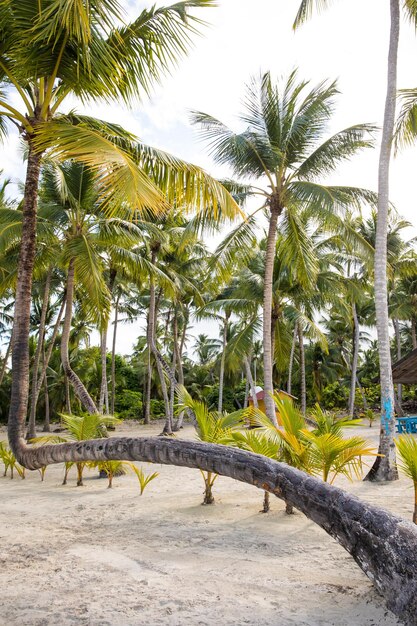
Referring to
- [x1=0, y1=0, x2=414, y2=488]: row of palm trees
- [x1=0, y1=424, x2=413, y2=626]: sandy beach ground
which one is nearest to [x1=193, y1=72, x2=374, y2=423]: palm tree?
[x1=0, y1=0, x2=414, y2=488]: row of palm trees

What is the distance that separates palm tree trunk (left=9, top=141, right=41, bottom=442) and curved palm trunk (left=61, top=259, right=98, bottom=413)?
5.97 metres

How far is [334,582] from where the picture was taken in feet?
14.6

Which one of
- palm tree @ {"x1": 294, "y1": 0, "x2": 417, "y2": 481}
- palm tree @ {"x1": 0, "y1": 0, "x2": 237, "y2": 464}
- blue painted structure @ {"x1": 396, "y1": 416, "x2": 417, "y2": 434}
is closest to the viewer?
palm tree @ {"x1": 0, "y1": 0, "x2": 237, "y2": 464}

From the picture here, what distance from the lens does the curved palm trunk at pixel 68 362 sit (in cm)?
1159

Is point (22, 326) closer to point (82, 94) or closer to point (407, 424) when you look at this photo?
point (82, 94)

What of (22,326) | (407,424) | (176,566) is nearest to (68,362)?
(22,326)

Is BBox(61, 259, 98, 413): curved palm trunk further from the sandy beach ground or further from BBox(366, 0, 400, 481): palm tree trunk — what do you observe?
BBox(366, 0, 400, 481): palm tree trunk

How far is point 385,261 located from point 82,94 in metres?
6.54

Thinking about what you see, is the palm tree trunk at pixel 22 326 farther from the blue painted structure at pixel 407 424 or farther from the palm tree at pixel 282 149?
the blue painted structure at pixel 407 424

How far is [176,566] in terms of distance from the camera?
4.87m

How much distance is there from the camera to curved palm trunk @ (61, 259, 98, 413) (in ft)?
38.0

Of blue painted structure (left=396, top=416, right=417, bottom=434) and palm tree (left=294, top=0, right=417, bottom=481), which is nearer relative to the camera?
palm tree (left=294, top=0, right=417, bottom=481)

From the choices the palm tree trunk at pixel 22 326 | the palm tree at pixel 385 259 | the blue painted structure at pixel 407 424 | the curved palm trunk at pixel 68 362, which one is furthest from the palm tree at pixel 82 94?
the blue painted structure at pixel 407 424

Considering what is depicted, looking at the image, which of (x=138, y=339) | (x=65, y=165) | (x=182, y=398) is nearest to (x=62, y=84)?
(x=182, y=398)
